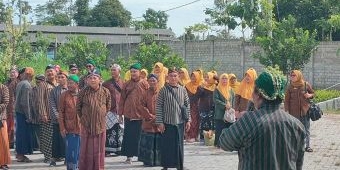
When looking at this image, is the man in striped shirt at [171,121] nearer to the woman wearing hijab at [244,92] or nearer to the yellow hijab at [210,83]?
the woman wearing hijab at [244,92]

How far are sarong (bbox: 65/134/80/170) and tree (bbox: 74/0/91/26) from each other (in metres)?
52.8

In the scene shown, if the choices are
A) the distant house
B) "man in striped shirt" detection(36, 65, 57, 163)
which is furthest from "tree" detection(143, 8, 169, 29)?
"man in striped shirt" detection(36, 65, 57, 163)

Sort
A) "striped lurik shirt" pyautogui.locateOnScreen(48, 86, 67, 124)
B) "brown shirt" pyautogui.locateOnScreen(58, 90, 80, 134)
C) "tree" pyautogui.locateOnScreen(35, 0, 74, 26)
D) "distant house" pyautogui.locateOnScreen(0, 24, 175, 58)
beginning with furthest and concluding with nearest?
"tree" pyautogui.locateOnScreen(35, 0, 74, 26) → "distant house" pyautogui.locateOnScreen(0, 24, 175, 58) → "striped lurik shirt" pyautogui.locateOnScreen(48, 86, 67, 124) → "brown shirt" pyautogui.locateOnScreen(58, 90, 80, 134)

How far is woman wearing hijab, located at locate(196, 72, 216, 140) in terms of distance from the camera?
41.6ft

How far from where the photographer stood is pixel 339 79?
23234 mm

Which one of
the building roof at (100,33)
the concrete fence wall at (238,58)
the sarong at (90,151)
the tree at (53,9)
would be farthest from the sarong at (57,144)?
the tree at (53,9)

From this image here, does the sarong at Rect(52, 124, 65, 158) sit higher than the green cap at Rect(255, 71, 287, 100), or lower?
lower

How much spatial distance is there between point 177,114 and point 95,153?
1.45 metres

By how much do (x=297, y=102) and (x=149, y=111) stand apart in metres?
2.86

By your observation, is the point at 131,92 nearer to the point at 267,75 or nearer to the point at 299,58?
the point at 267,75

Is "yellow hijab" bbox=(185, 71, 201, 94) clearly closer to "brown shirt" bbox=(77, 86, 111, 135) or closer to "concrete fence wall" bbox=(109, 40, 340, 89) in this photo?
"brown shirt" bbox=(77, 86, 111, 135)

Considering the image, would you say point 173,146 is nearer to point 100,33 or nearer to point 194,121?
point 194,121

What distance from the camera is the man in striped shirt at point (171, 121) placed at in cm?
890

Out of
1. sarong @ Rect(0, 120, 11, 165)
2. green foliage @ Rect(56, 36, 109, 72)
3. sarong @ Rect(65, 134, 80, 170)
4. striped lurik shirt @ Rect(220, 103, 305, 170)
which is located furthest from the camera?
green foliage @ Rect(56, 36, 109, 72)
